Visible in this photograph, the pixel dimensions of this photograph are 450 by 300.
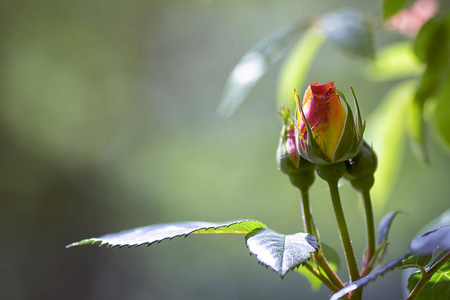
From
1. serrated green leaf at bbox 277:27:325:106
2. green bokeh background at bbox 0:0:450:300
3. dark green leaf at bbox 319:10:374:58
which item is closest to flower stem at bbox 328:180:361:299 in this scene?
dark green leaf at bbox 319:10:374:58

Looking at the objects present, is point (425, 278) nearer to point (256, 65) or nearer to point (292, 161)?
point (292, 161)

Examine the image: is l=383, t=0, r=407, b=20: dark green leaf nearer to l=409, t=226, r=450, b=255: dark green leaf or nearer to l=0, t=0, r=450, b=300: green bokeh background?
l=409, t=226, r=450, b=255: dark green leaf

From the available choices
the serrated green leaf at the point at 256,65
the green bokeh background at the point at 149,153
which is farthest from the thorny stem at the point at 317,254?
the green bokeh background at the point at 149,153

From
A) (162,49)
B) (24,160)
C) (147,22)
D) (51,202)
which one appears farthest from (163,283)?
(147,22)

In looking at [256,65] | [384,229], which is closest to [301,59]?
[256,65]

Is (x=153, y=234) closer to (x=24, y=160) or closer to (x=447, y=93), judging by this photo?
(x=447, y=93)
